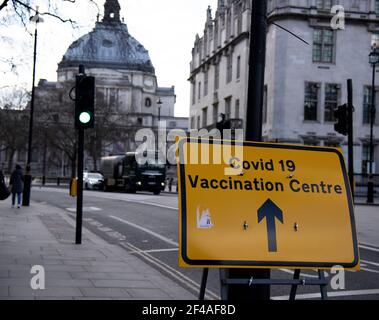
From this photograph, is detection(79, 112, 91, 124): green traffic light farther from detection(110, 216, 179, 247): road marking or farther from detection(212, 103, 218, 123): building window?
detection(212, 103, 218, 123): building window

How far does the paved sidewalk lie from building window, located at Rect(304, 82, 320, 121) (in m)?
35.0

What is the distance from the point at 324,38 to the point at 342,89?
161 inches

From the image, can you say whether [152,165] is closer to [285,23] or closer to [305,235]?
[285,23]

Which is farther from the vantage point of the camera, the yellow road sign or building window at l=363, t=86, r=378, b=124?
building window at l=363, t=86, r=378, b=124

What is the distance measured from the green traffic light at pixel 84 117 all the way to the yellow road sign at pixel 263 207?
776 cm

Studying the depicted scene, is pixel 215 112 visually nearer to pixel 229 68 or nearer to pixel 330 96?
pixel 229 68

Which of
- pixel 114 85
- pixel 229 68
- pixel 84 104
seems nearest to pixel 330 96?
pixel 229 68

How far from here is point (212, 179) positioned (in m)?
4.93

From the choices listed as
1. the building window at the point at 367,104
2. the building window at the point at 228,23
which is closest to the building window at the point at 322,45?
the building window at the point at 367,104

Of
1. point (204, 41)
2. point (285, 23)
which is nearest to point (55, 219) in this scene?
point (285, 23)

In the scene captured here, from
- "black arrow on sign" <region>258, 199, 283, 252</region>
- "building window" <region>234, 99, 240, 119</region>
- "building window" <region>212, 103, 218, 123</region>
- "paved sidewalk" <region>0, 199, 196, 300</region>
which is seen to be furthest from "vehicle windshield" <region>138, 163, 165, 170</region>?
"black arrow on sign" <region>258, 199, 283, 252</region>

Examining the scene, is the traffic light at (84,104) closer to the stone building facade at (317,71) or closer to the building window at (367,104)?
the stone building facade at (317,71)

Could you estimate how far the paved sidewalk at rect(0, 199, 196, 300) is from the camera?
7.29 metres

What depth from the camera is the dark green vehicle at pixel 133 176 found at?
148 ft
